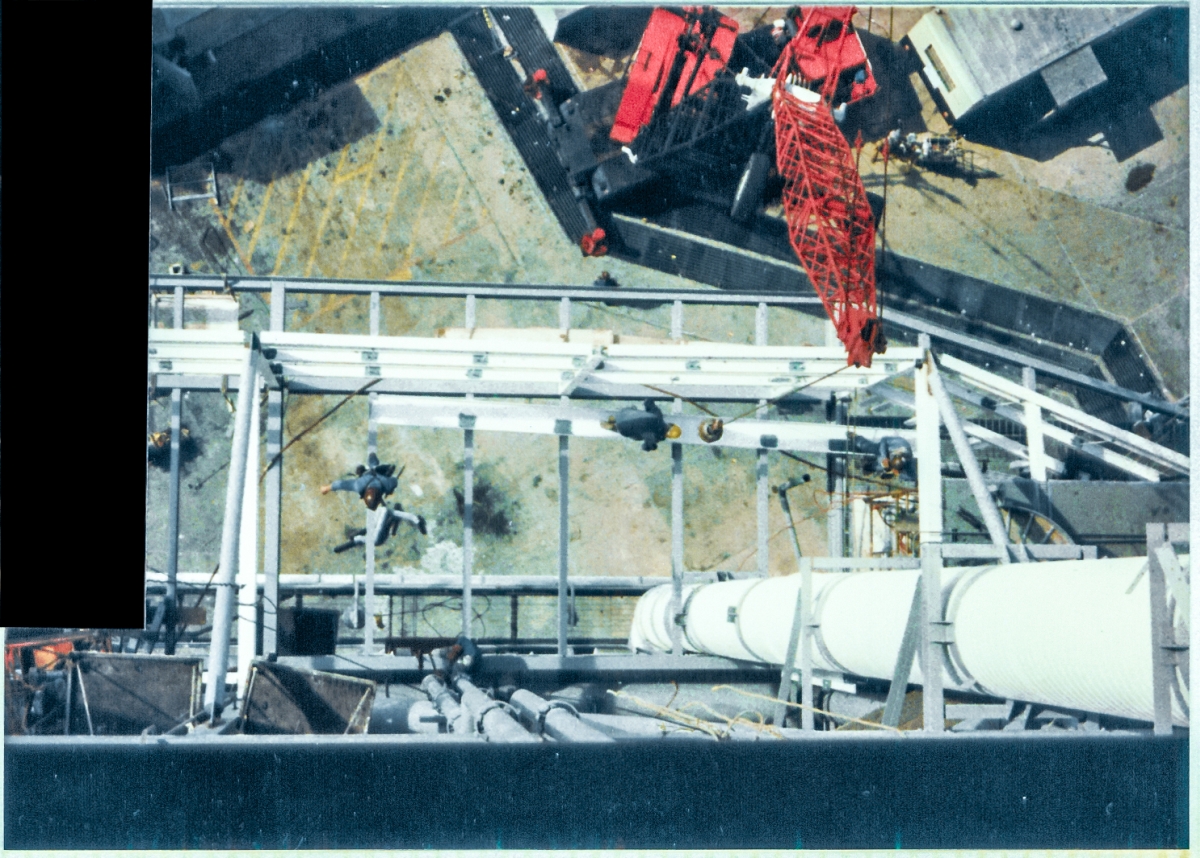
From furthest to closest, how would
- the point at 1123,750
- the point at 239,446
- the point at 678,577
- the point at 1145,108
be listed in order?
1. the point at 1145,108
2. the point at 678,577
3. the point at 239,446
4. the point at 1123,750

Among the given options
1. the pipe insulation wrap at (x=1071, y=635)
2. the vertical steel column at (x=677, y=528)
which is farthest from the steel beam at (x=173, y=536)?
the pipe insulation wrap at (x=1071, y=635)

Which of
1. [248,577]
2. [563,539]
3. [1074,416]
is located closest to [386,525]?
[248,577]

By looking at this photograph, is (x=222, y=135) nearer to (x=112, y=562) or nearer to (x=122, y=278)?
(x=122, y=278)

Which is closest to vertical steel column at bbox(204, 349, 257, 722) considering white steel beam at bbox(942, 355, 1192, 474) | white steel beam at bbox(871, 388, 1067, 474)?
white steel beam at bbox(871, 388, 1067, 474)

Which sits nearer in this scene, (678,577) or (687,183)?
(678,577)

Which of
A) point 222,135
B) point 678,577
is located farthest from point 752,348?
point 222,135

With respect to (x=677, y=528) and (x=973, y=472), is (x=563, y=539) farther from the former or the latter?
(x=973, y=472)

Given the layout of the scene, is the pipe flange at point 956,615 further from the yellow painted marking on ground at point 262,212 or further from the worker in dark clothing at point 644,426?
the yellow painted marking on ground at point 262,212
